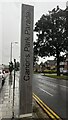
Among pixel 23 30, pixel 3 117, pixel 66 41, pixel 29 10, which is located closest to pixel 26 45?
pixel 23 30

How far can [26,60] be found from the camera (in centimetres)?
976

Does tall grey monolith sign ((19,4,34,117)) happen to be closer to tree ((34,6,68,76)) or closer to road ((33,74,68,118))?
road ((33,74,68,118))

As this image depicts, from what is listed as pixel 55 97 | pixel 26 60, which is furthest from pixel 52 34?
pixel 26 60

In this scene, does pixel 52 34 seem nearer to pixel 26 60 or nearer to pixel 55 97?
pixel 55 97

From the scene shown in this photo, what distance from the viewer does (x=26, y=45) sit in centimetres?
976

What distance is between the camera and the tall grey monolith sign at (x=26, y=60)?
967 centimetres

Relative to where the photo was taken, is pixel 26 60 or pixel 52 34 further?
pixel 52 34

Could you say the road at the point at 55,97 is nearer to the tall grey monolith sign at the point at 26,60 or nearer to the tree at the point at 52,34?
the tall grey monolith sign at the point at 26,60

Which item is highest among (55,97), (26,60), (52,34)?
(52,34)

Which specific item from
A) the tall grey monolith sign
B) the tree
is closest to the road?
the tall grey monolith sign

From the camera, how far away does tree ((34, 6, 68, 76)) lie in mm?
58219

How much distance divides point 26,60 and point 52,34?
164 feet

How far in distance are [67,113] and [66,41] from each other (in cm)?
4612

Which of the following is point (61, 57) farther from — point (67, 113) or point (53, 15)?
point (67, 113)
